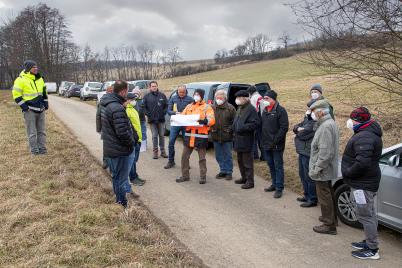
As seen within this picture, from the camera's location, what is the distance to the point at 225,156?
27.0ft

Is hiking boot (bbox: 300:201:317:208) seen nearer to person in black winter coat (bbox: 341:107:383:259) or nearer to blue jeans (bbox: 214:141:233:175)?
person in black winter coat (bbox: 341:107:383:259)

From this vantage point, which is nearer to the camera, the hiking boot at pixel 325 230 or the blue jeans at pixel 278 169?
the hiking boot at pixel 325 230

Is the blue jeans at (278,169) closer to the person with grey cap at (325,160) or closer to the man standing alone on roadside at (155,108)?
the person with grey cap at (325,160)

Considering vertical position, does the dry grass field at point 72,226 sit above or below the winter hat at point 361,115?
below

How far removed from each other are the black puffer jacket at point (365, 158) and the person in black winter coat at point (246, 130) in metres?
2.76

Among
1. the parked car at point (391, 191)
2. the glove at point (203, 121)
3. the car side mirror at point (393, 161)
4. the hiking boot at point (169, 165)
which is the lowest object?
the hiking boot at point (169, 165)

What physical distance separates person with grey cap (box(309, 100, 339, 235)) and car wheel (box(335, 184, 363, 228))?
0.29m

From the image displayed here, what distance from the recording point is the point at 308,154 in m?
6.34

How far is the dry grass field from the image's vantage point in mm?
4137

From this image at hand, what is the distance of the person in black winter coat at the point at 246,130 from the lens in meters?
7.36

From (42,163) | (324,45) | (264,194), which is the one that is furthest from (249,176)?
(42,163)

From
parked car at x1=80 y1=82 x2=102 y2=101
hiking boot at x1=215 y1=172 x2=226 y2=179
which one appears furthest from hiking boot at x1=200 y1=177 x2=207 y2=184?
parked car at x1=80 y1=82 x2=102 y2=101

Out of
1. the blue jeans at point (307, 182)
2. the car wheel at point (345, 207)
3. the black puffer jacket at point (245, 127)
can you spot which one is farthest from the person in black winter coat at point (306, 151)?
the black puffer jacket at point (245, 127)

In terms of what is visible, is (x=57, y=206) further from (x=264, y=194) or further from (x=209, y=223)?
(x=264, y=194)
